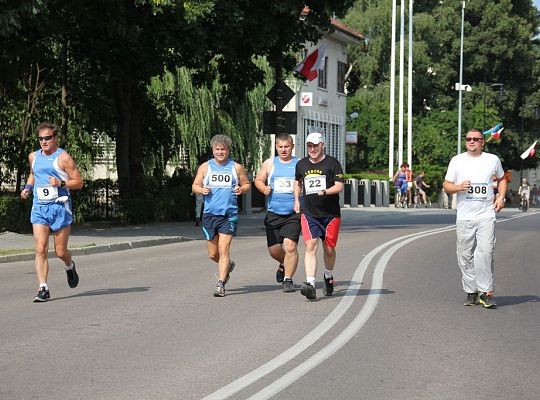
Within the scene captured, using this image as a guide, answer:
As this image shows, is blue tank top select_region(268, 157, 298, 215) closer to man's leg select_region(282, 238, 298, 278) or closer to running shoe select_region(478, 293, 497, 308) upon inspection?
man's leg select_region(282, 238, 298, 278)

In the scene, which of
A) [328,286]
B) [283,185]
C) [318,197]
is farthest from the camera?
[283,185]

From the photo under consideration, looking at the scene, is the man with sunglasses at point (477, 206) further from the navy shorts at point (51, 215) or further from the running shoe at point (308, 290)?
the navy shorts at point (51, 215)

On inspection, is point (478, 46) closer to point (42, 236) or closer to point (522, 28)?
point (522, 28)

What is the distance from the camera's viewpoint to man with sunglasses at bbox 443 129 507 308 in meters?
12.0

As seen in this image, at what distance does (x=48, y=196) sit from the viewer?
12383 mm

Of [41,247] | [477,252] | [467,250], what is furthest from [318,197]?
[41,247]

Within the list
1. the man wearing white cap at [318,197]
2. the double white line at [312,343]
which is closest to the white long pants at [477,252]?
the double white line at [312,343]

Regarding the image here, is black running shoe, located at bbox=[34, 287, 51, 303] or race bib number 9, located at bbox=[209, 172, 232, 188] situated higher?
race bib number 9, located at bbox=[209, 172, 232, 188]

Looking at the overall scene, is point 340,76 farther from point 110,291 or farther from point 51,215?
point 51,215

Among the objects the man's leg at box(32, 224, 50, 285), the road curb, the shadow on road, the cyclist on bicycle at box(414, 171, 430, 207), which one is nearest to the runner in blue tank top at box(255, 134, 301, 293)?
the shadow on road

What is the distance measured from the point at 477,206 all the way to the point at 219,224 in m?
2.91

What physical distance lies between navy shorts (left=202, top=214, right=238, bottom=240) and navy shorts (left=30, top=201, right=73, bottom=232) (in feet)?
5.10

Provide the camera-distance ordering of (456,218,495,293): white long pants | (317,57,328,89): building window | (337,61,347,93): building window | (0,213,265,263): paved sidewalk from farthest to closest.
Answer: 1. (337,61,347,93): building window
2. (317,57,328,89): building window
3. (0,213,265,263): paved sidewalk
4. (456,218,495,293): white long pants

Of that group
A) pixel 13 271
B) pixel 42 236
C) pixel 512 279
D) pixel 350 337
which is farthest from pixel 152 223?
pixel 350 337
